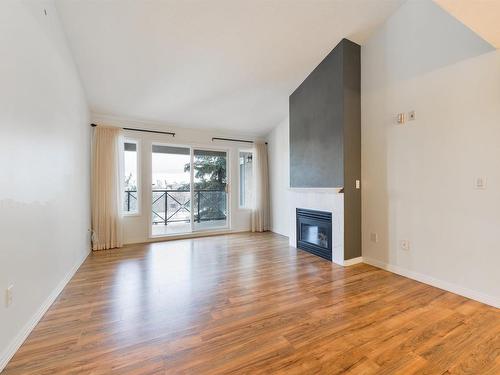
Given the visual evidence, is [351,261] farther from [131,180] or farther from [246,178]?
[131,180]

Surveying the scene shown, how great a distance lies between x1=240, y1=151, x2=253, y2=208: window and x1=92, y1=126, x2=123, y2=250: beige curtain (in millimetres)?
2651

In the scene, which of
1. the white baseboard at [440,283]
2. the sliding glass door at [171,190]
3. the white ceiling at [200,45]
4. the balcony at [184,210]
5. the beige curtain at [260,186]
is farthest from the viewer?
the beige curtain at [260,186]

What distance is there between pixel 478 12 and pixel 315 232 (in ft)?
9.71

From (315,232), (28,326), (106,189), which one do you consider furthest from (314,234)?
(106,189)

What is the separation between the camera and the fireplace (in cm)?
352

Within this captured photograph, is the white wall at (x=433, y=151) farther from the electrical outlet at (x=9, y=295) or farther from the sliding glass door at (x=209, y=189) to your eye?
the electrical outlet at (x=9, y=295)

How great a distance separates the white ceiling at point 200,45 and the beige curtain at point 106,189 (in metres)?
0.53

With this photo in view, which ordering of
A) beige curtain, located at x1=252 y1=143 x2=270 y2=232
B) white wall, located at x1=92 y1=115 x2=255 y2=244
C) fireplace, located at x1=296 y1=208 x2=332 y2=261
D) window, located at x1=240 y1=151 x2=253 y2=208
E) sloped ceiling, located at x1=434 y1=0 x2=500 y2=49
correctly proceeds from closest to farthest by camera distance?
sloped ceiling, located at x1=434 y1=0 x2=500 y2=49
fireplace, located at x1=296 y1=208 x2=332 y2=261
white wall, located at x1=92 y1=115 x2=255 y2=244
beige curtain, located at x1=252 y1=143 x2=270 y2=232
window, located at x1=240 y1=151 x2=253 y2=208

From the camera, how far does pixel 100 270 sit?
308 cm

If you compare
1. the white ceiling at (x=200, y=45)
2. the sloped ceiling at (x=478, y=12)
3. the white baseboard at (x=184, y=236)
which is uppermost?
the white ceiling at (x=200, y=45)

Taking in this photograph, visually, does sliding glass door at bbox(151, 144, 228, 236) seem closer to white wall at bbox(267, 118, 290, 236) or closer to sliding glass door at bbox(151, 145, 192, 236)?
sliding glass door at bbox(151, 145, 192, 236)

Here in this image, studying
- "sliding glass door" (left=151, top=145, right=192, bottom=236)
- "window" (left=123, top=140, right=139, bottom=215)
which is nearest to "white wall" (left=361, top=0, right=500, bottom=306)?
"sliding glass door" (left=151, top=145, right=192, bottom=236)

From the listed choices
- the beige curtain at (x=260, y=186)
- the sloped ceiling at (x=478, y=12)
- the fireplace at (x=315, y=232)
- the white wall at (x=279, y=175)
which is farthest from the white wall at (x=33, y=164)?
the white wall at (x=279, y=175)

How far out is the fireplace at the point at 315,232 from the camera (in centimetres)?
352
